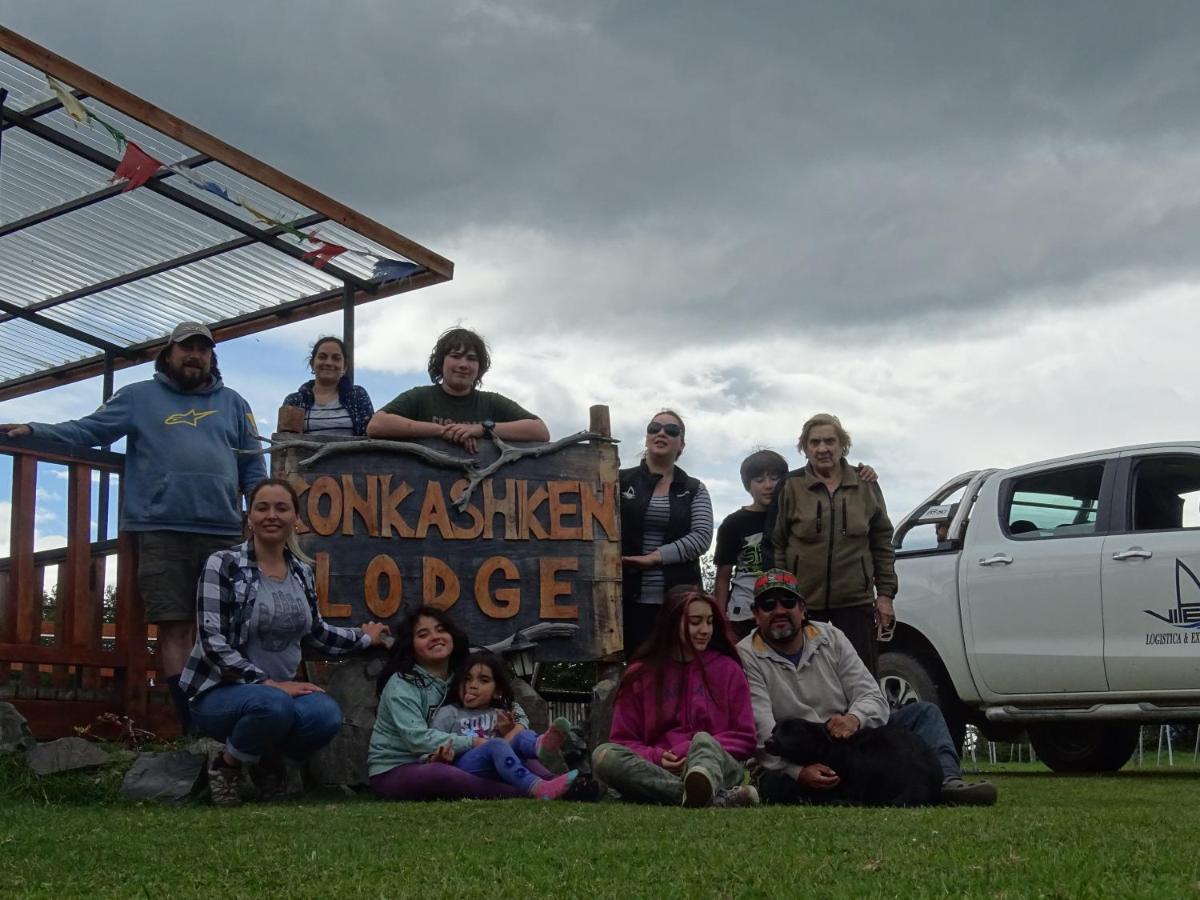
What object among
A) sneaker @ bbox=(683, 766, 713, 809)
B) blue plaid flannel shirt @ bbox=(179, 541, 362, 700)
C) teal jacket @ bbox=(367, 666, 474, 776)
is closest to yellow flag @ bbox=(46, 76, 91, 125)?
blue plaid flannel shirt @ bbox=(179, 541, 362, 700)

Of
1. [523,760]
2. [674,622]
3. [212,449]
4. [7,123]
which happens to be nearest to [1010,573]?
[674,622]

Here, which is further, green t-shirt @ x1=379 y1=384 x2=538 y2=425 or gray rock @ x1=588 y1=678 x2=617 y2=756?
green t-shirt @ x1=379 y1=384 x2=538 y2=425

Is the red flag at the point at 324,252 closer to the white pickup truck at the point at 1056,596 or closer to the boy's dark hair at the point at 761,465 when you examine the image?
the boy's dark hair at the point at 761,465

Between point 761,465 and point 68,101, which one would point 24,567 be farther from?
point 761,465

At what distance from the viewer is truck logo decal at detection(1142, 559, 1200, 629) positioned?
25.3 feet

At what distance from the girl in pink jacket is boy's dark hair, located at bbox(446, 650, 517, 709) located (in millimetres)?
539

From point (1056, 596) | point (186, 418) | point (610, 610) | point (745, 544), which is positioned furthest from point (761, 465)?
point (186, 418)

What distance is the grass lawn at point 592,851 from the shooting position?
136 inches

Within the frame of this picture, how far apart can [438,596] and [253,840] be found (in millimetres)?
2888

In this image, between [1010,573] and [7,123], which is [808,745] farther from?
[7,123]

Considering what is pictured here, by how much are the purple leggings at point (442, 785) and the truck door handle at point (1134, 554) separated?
3.83 m

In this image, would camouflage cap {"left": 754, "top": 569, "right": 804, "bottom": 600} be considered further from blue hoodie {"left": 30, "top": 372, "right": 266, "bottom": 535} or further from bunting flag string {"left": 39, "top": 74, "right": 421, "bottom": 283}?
bunting flag string {"left": 39, "top": 74, "right": 421, "bottom": 283}

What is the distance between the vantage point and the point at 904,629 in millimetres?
9109

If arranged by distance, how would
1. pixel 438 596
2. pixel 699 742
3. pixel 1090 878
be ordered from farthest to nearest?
pixel 438 596
pixel 699 742
pixel 1090 878
